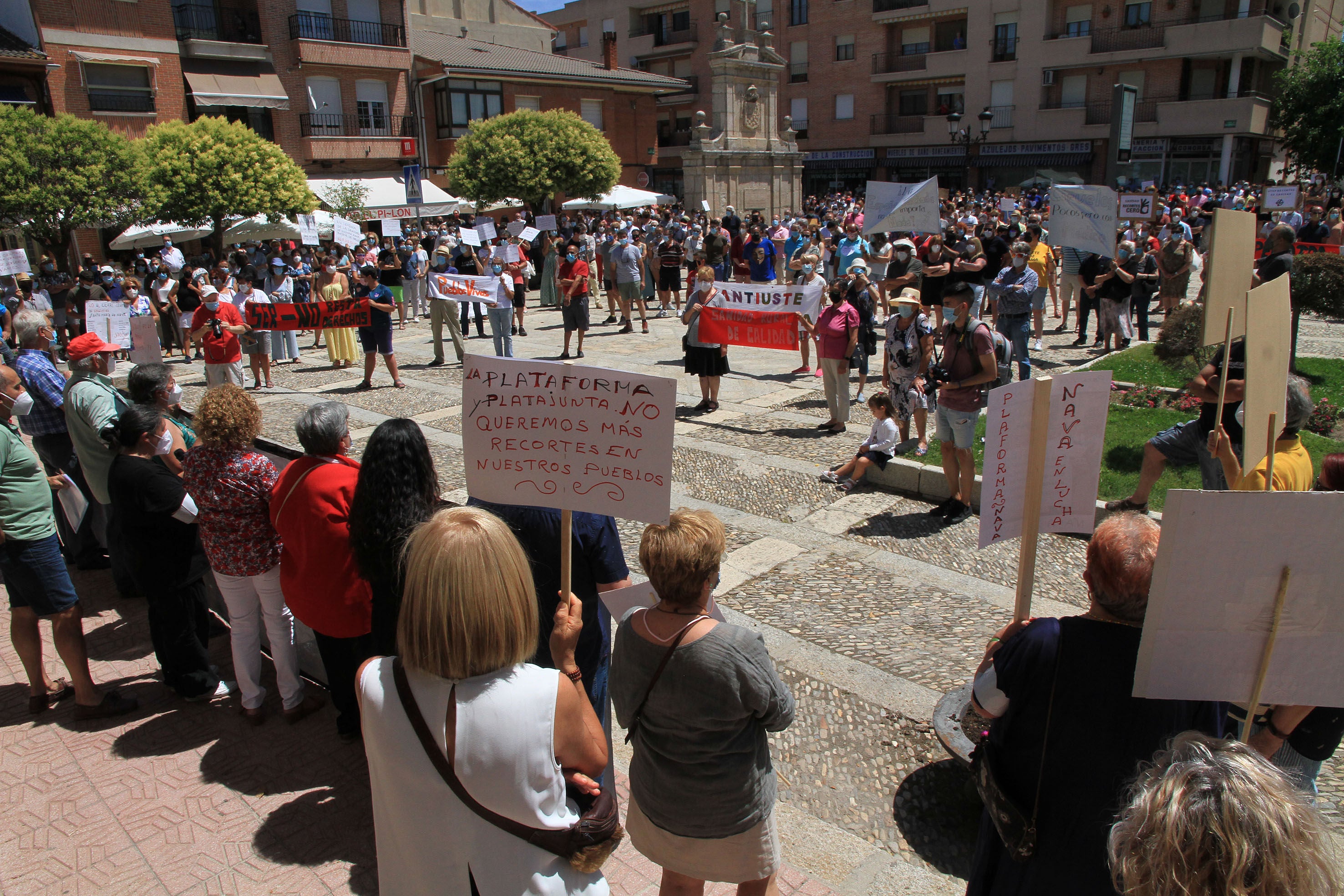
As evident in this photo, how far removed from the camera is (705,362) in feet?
33.6

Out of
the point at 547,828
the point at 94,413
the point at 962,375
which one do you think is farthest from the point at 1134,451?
the point at 94,413

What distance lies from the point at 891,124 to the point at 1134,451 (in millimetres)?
45413

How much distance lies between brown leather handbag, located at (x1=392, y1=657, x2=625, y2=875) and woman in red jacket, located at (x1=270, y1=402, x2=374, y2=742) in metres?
1.73

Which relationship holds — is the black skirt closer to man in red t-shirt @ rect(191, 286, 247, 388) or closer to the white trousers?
man in red t-shirt @ rect(191, 286, 247, 388)

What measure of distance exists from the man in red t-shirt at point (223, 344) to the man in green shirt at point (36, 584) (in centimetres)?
646

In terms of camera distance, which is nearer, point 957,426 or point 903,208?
point 957,426

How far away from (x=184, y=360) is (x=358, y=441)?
24.8 feet

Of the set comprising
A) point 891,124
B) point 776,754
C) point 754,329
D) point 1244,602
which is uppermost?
point 891,124

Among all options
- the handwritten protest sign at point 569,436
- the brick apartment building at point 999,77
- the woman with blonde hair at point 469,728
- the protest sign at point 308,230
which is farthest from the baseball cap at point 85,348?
the brick apartment building at point 999,77

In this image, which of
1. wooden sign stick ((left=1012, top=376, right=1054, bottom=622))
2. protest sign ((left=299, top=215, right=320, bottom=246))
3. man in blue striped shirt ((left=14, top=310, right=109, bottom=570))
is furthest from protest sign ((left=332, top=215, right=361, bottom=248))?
wooden sign stick ((left=1012, top=376, right=1054, bottom=622))

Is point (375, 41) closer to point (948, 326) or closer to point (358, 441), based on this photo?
point (358, 441)

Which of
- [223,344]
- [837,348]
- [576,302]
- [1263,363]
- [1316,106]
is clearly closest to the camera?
[1263,363]

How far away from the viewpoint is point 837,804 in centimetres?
374

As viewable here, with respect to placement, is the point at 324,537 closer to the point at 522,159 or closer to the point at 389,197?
the point at 522,159
